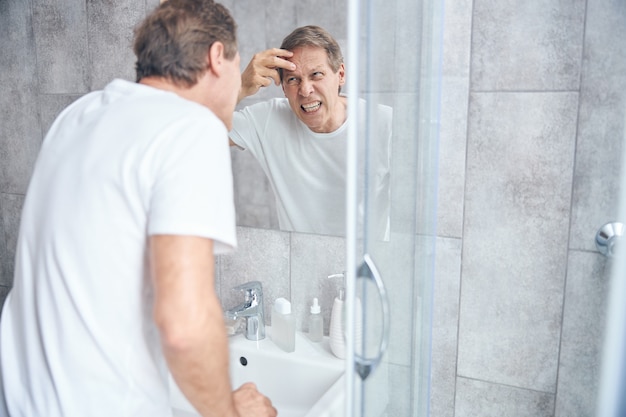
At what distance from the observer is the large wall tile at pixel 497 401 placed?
130cm

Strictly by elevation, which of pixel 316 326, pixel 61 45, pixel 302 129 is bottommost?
pixel 316 326

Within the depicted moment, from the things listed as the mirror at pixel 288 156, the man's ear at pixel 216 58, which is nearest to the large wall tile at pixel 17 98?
the mirror at pixel 288 156

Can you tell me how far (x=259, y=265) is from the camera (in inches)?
61.7

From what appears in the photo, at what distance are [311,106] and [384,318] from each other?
0.66m

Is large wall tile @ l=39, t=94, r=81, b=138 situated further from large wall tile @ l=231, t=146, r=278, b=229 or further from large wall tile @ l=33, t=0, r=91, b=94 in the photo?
large wall tile @ l=231, t=146, r=278, b=229

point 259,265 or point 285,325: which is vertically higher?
point 259,265

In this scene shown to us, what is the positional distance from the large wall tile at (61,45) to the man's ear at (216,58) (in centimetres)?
89

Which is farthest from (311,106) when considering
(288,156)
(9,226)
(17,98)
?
(9,226)

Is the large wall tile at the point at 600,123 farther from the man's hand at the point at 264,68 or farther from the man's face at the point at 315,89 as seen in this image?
the man's hand at the point at 264,68

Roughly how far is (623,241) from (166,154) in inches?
25.5

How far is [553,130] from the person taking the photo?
1.19 m

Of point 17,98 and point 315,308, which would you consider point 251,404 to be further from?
point 17,98

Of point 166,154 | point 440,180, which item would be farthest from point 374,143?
point 440,180

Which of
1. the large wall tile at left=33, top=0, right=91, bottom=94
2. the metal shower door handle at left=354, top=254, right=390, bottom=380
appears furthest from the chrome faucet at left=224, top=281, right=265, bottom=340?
the large wall tile at left=33, top=0, right=91, bottom=94
